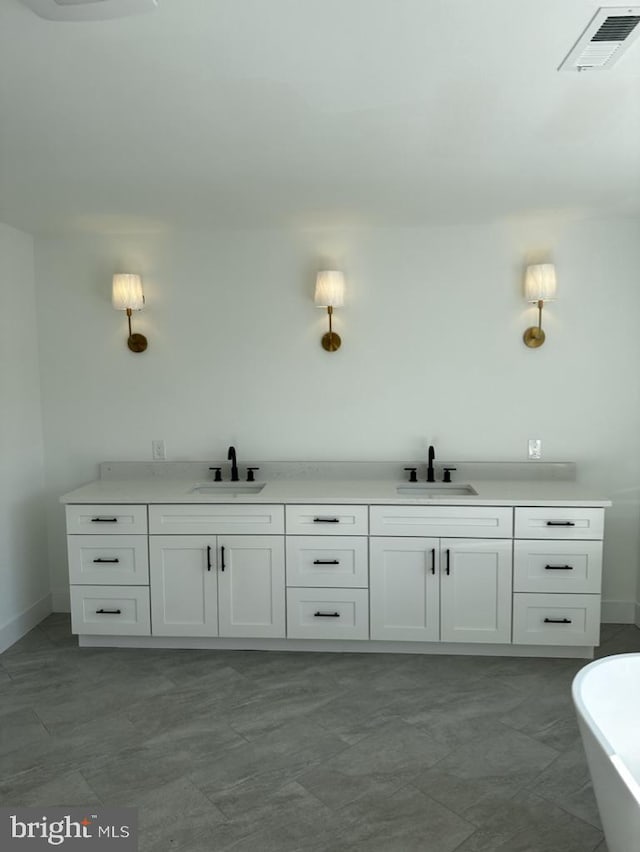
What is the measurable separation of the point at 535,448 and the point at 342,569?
1.39 metres

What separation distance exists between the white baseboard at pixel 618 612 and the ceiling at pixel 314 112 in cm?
230

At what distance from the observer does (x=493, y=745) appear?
2.67 meters

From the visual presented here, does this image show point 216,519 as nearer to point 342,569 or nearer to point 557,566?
point 342,569

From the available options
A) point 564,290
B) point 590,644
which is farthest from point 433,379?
point 590,644

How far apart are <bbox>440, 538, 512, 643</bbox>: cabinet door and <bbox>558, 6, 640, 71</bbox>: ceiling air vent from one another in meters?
2.27

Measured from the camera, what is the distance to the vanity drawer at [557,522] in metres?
3.35

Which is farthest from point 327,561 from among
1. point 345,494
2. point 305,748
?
point 305,748

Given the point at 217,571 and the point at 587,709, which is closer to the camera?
the point at 587,709

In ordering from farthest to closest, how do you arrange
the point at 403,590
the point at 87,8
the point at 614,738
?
the point at 403,590 < the point at 614,738 < the point at 87,8

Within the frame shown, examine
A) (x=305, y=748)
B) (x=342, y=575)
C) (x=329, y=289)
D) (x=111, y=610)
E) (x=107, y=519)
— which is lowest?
(x=305, y=748)

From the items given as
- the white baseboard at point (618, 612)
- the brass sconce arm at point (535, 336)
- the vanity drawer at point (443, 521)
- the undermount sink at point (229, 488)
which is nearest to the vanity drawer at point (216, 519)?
the undermount sink at point (229, 488)

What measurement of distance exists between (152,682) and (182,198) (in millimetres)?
2410

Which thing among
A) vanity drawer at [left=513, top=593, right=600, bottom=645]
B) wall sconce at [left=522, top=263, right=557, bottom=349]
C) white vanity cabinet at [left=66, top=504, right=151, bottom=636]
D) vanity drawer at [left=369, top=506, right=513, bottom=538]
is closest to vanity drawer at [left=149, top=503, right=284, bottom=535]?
white vanity cabinet at [left=66, top=504, right=151, bottom=636]

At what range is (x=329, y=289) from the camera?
374cm
